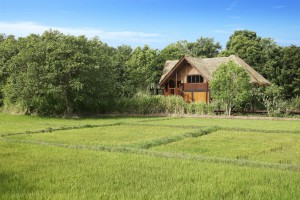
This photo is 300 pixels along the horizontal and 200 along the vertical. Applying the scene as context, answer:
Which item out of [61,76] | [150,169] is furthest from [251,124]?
[150,169]

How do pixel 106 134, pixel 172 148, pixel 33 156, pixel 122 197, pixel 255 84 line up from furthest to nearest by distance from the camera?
pixel 255 84 < pixel 106 134 < pixel 172 148 < pixel 33 156 < pixel 122 197

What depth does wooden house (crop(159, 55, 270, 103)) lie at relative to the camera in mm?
34469

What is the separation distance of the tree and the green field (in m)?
13.3

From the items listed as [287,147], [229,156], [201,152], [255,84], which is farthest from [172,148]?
[255,84]

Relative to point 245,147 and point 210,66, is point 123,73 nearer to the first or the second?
point 210,66

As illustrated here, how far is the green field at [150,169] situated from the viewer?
610 centimetres

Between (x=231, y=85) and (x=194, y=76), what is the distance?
386 inches

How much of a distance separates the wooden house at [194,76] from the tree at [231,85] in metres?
6.55

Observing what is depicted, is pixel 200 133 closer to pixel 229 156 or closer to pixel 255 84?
pixel 229 156

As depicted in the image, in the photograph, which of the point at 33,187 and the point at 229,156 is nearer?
the point at 33,187

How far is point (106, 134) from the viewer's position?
14680mm

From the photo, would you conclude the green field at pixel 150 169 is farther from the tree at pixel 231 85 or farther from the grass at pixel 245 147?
the tree at pixel 231 85

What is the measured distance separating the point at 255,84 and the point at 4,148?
1008 inches

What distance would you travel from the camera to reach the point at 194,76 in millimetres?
36000
